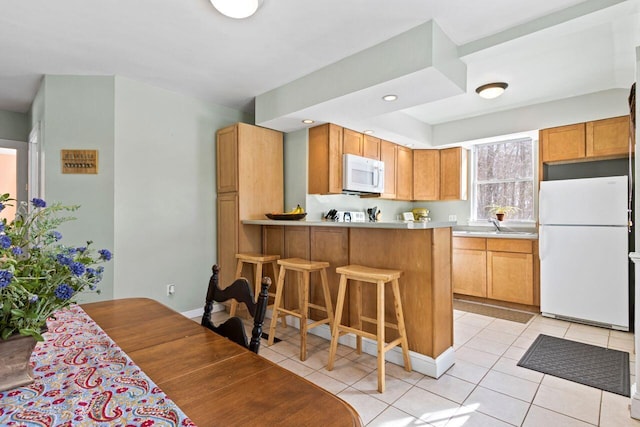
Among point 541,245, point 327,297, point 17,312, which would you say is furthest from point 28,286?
point 541,245

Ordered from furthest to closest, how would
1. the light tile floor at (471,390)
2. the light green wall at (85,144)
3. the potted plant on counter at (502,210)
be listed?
the potted plant on counter at (502,210) < the light green wall at (85,144) < the light tile floor at (471,390)

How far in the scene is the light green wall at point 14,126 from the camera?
4.02 meters

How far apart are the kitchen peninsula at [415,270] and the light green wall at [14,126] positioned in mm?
3908

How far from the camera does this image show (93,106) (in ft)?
10.2

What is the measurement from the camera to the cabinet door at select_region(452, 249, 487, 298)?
166 inches

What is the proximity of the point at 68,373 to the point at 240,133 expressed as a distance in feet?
9.87

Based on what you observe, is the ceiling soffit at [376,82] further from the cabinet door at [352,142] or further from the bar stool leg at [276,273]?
the bar stool leg at [276,273]

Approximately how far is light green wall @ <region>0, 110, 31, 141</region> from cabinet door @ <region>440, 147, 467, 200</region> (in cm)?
562

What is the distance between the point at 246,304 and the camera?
1.37 m

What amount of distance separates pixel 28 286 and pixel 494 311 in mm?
4303

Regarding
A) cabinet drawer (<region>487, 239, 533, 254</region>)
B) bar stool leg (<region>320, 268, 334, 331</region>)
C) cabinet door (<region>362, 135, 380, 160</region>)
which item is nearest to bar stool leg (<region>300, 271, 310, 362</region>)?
bar stool leg (<region>320, 268, 334, 331</region>)

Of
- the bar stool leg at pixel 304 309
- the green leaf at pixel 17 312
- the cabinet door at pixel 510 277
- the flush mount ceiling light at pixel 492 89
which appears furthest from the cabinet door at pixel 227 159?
the cabinet door at pixel 510 277

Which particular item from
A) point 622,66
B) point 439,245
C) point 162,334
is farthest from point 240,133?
point 622,66

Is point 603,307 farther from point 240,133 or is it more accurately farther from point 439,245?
point 240,133
